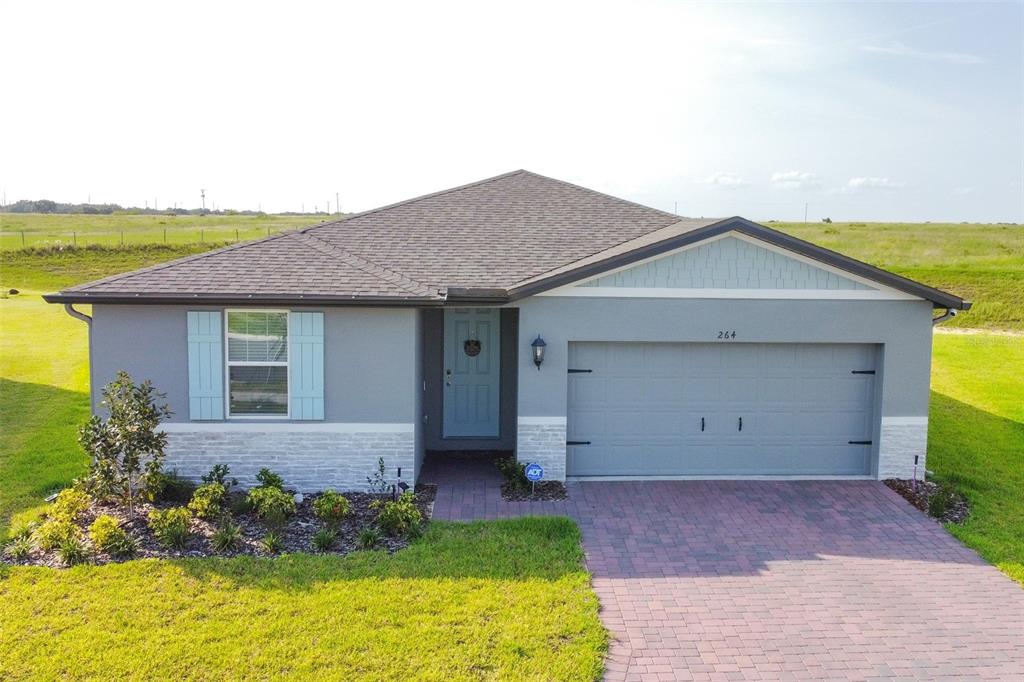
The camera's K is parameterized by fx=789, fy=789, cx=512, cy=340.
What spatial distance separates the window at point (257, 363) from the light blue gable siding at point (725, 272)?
4296 mm

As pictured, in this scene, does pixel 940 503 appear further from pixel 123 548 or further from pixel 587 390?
pixel 123 548

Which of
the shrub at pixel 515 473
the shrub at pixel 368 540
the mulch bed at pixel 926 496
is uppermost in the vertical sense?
the shrub at pixel 515 473

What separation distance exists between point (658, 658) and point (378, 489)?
5.24 meters

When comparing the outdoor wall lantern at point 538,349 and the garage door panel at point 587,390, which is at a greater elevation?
the outdoor wall lantern at point 538,349

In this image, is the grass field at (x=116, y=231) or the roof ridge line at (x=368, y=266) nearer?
the roof ridge line at (x=368, y=266)

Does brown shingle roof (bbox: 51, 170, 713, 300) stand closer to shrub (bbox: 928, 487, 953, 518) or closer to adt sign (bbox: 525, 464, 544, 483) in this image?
adt sign (bbox: 525, 464, 544, 483)

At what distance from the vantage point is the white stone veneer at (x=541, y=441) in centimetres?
1122

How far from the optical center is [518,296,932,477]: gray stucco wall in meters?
11.1

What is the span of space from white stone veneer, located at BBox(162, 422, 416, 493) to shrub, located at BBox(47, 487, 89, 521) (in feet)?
3.67

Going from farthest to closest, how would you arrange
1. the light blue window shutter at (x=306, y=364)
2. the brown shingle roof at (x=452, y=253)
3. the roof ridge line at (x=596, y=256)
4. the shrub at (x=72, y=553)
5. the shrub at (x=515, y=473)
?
1. the shrub at (x=515, y=473)
2. the roof ridge line at (x=596, y=256)
3. the light blue window shutter at (x=306, y=364)
4. the brown shingle roof at (x=452, y=253)
5. the shrub at (x=72, y=553)

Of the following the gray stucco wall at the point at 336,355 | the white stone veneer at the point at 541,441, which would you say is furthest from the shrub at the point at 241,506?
the white stone veneer at the point at 541,441

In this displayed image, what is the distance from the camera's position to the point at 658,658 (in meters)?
6.61

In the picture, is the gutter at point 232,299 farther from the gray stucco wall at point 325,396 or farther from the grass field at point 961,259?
the grass field at point 961,259

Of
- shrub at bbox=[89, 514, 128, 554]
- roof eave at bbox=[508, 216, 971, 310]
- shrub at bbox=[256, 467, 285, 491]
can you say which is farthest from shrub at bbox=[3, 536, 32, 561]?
roof eave at bbox=[508, 216, 971, 310]
